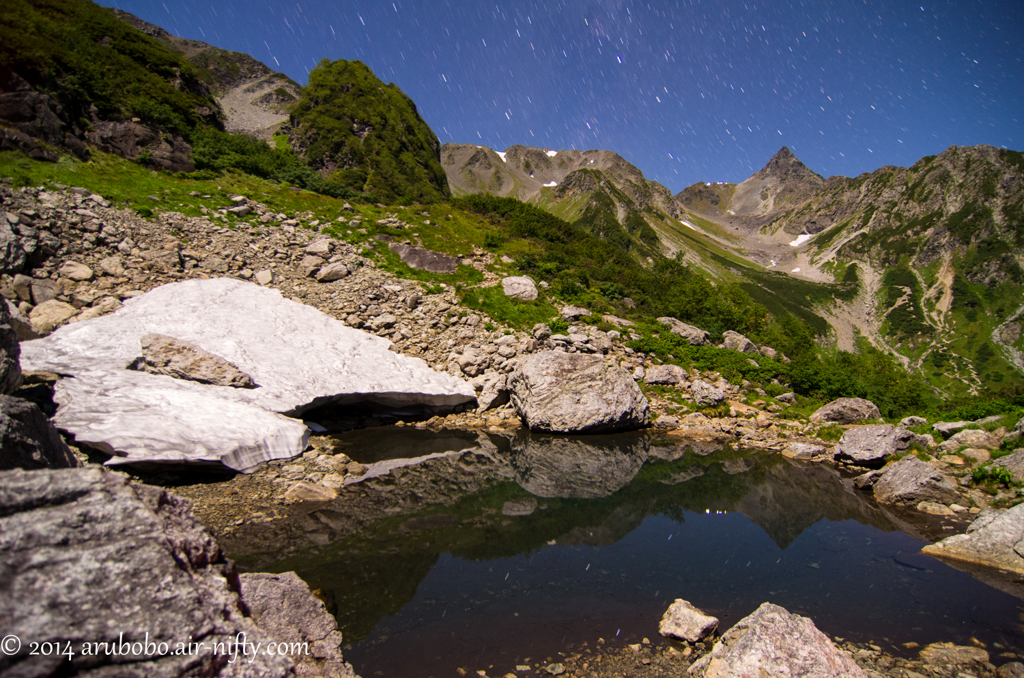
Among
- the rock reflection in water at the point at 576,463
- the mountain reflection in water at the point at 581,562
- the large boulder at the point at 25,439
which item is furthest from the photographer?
the rock reflection in water at the point at 576,463

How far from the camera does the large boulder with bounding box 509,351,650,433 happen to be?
56.4 ft

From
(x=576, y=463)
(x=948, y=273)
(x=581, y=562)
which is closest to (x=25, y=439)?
(x=581, y=562)

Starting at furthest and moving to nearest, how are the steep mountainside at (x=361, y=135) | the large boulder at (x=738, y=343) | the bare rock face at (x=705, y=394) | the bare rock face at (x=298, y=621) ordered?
the steep mountainside at (x=361, y=135) < the large boulder at (x=738, y=343) < the bare rock face at (x=705, y=394) < the bare rock face at (x=298, y=621)

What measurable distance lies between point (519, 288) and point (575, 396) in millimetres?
9802

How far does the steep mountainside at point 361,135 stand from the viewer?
155ft

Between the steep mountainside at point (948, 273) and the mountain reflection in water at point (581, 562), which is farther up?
the steep mountainside at point (948, 273)

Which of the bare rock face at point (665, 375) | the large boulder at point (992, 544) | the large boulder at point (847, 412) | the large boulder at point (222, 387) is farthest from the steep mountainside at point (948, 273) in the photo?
the large boulder at point (222, 387)

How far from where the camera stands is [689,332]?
26.0m

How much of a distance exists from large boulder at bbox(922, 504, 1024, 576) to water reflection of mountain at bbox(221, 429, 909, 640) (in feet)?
5.42

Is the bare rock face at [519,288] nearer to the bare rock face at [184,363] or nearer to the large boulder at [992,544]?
the bare rock face at [184,363]

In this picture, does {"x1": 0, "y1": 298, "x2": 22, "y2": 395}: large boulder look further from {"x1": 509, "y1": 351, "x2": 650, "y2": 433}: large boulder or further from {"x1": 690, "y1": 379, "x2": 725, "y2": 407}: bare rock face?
{"x1": 690, "y1": 379, "x2": 725, "y2": 407}: bare rock face

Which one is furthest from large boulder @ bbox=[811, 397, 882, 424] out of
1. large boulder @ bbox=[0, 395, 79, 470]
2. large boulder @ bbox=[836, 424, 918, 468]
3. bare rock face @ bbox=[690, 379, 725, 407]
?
large boulder @ bbox=[0, 395, 79, 470]

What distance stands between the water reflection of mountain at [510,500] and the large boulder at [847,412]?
246 inches

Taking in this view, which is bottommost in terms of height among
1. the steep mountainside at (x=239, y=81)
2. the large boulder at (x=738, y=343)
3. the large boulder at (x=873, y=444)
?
the large boulder at (x=873, y=444)
